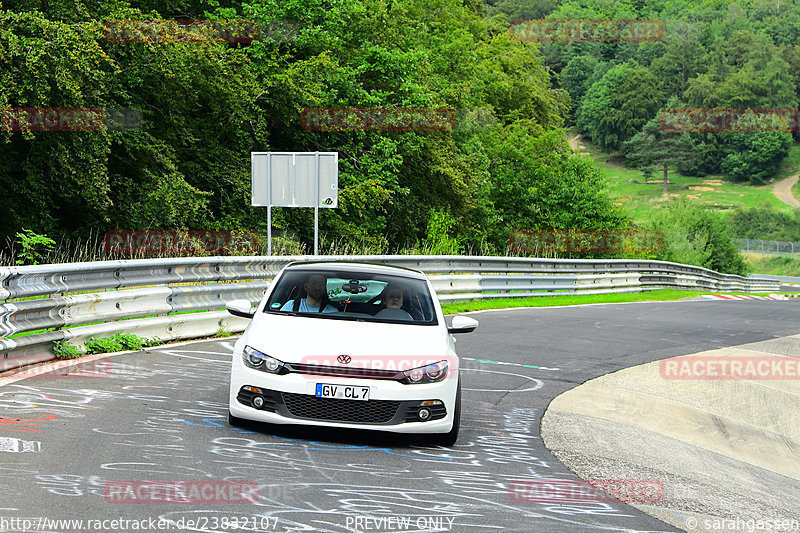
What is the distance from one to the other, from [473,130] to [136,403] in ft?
150

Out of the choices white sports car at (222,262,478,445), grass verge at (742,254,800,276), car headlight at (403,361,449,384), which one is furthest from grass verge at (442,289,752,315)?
grass verge at (742,254,800,276)

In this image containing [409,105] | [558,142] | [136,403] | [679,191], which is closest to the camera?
[136,403]

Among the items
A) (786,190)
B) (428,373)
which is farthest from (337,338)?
(786,190)

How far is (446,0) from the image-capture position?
5841cm

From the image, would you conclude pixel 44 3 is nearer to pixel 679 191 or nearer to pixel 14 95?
pixel 14 95

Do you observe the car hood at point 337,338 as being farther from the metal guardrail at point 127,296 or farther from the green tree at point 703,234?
the green tree at point 703,234

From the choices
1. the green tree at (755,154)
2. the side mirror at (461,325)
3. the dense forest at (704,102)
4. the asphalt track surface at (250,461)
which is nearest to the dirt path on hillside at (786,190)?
the green tree at (755,154)

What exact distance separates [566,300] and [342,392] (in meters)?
19.9

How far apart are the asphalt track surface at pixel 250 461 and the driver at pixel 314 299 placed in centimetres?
104

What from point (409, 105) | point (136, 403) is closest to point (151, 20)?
point (409, 105)

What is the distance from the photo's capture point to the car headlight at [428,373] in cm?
691

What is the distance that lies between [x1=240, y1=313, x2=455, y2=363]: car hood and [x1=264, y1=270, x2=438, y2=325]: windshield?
197mm

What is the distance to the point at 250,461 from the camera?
6.02 m

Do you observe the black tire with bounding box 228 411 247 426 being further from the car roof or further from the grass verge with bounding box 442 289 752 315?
the grass verge with bounding box 442 289 752 315
